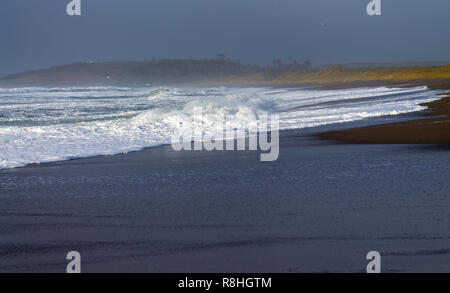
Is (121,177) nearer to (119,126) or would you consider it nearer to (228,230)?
(228,230)

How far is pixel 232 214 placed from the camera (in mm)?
6707

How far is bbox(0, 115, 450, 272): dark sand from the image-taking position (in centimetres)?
512

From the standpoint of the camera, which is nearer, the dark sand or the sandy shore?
the dark sand

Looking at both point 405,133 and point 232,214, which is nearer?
point 232,214

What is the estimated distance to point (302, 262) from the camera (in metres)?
4.97

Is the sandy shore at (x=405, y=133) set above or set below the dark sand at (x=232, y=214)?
above

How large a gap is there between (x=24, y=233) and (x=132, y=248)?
4.41 ft

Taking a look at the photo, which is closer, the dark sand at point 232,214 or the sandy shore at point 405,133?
Answer: the dark sand at point 232,214

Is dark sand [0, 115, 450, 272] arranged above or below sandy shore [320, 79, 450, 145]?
below

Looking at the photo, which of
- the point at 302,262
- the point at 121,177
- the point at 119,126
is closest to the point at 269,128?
the point at 119,126

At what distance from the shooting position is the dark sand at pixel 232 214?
5121 mm

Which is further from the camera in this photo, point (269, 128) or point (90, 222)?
point (269, 128)

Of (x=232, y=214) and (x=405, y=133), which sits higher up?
(x=405, y=133)
